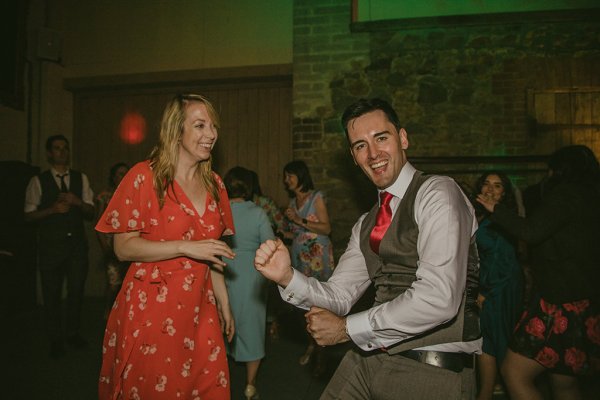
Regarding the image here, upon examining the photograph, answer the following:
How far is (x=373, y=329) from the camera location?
4.45ft

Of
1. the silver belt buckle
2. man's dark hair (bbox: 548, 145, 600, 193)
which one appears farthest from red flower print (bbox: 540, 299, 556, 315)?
the silver belt buckle

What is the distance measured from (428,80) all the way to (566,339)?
339 cm

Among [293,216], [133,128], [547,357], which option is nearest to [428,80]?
[293,216]

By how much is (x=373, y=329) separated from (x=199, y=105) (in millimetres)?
1426

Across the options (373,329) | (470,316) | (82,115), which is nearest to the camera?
(373,329)

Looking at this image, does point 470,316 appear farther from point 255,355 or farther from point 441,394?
point 255,355

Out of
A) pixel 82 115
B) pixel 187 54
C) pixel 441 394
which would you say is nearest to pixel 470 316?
pixel 441 394

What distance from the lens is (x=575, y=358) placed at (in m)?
2.18

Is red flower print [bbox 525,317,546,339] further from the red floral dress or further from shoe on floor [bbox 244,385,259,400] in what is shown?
shoe on floor [bbox 244,385,259,400]

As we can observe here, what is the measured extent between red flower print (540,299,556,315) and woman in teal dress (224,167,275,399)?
190cm

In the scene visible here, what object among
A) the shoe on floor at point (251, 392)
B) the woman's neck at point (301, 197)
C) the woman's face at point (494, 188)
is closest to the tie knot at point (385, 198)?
the woman's face at point (494, 188)

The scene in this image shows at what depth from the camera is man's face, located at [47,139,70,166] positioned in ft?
13.9

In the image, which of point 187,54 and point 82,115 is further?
point 82,115

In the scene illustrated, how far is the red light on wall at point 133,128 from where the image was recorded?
20.5 ft
